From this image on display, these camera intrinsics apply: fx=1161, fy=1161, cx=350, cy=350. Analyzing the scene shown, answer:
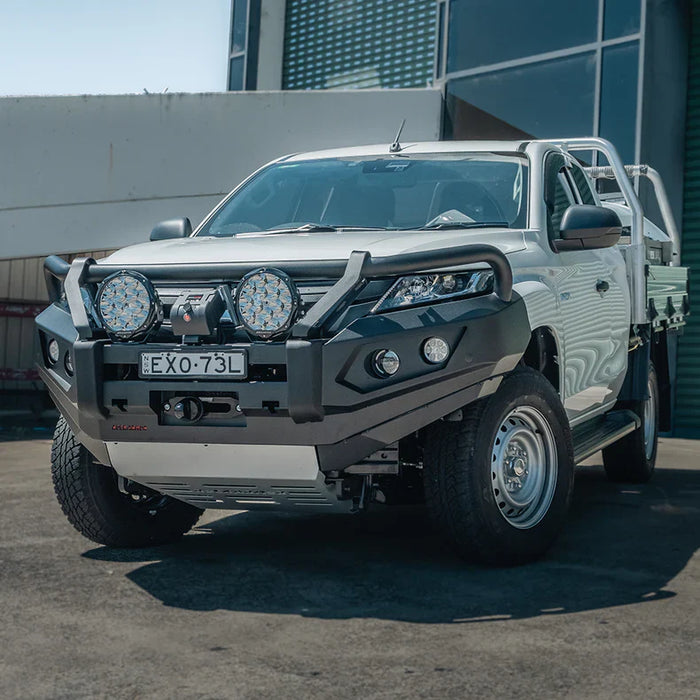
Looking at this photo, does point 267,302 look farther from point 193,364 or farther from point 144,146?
point 144,146

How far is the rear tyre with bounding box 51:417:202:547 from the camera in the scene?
199 inches

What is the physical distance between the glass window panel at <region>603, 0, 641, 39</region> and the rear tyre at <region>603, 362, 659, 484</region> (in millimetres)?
5253

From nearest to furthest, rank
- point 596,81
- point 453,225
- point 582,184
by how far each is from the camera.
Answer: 1. point 453,225
2. point 582,184
3. point 596,81

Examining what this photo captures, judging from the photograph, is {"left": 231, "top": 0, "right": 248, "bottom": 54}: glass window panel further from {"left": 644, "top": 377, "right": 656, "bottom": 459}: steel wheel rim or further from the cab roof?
the cab roof

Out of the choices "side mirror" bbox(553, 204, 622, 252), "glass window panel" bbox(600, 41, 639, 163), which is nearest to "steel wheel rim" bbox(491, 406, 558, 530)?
"side mirror" bbox(553, 204, 622, 252)

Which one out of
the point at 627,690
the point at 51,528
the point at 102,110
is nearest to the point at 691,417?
the point at 102,110

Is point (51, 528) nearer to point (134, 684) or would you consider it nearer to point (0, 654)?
point (0, 654)

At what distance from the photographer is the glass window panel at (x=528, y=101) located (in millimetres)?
12336

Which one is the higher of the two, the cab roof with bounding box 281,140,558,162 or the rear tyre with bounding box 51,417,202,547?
the cab roof with bounding box 281,140,558,162

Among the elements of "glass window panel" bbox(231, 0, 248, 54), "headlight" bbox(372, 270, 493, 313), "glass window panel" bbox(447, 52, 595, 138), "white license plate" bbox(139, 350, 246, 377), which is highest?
"glass window panel" bbox(231, 0, 248, 54)

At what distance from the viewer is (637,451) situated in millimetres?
7609

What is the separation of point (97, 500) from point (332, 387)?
1447mm

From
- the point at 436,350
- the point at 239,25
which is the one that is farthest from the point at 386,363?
the point at 239,25

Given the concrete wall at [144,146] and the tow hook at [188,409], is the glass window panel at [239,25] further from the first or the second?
the tow hook at [188,409]
